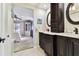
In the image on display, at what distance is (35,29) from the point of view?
4.18 m

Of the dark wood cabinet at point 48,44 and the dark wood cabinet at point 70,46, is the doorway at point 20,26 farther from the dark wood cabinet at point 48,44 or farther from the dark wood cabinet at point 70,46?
the dark wood cabinet at point 70,46

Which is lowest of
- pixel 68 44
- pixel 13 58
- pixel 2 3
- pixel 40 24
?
pixel 13 58

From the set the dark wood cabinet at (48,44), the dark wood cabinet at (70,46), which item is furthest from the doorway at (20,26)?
the dark wood cabinet at (70,46)

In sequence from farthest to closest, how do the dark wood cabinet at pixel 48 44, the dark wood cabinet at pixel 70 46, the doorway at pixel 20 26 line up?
the doorway at pixel 20 26 → the dark wood cabinet at pixel 48 44 → the dark wood cabinet at pixel 70 46

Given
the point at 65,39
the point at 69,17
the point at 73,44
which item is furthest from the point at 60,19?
the point at 73,44

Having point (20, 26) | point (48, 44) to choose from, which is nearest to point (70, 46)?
point (48, 44)

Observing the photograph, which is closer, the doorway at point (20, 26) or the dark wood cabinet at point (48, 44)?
the dark wood cabinet at point (48, 44)

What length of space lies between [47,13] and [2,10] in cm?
274

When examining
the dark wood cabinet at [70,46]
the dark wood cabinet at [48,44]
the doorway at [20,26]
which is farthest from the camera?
the doorway at [20,26]

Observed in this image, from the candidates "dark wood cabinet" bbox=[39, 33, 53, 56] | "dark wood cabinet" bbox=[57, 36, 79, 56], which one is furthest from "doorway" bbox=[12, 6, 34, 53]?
"dark wood cabinet" bbox=[57, 36, 79, 56]

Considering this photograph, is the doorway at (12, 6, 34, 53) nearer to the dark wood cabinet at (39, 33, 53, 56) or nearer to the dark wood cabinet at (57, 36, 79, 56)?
the dark wood cabinet at (39, 33, 53, 56)

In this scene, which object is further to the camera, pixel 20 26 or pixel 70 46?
pixel 20 26

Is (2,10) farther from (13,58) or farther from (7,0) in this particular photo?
(13,58)

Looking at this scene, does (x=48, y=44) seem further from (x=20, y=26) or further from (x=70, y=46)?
(x=20, y=26)
